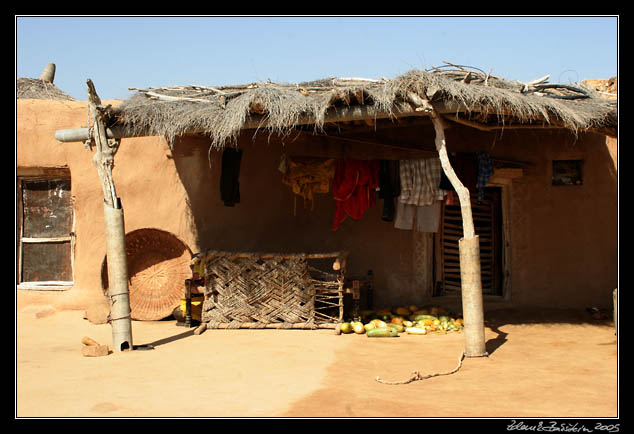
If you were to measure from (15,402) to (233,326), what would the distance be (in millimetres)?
3189

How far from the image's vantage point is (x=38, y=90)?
1123 centimetres

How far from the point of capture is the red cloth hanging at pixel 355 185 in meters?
8.17

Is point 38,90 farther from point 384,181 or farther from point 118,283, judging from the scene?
point 384,181

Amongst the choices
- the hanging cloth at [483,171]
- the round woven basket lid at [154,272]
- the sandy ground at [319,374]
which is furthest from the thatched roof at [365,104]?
the sandy ground at [319,374]

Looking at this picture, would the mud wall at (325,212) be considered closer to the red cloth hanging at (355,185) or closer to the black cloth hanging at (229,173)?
the black cloth hanging at (229,173)

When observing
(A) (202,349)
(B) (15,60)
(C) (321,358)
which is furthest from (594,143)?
(B) (15,60)

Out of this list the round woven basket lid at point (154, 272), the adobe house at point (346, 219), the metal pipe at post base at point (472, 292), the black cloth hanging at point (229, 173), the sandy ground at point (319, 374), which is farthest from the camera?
the adobe house at point (346, 219)

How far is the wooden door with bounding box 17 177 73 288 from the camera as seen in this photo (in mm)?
9172

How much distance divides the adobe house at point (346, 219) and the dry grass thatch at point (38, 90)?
212 cm

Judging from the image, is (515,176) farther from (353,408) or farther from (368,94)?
(353,408)

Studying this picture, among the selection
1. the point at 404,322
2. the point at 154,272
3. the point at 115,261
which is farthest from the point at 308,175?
the point at 115,261

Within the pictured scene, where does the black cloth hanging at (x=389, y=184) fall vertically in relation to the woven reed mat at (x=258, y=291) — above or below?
above

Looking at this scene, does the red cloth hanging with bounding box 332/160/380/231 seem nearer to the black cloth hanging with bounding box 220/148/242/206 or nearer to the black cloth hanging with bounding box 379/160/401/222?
the black cloth hanging with bounding box 379/160/401/222

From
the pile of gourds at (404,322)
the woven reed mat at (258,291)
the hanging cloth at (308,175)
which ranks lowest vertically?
the pile of gourds at (404,322)
